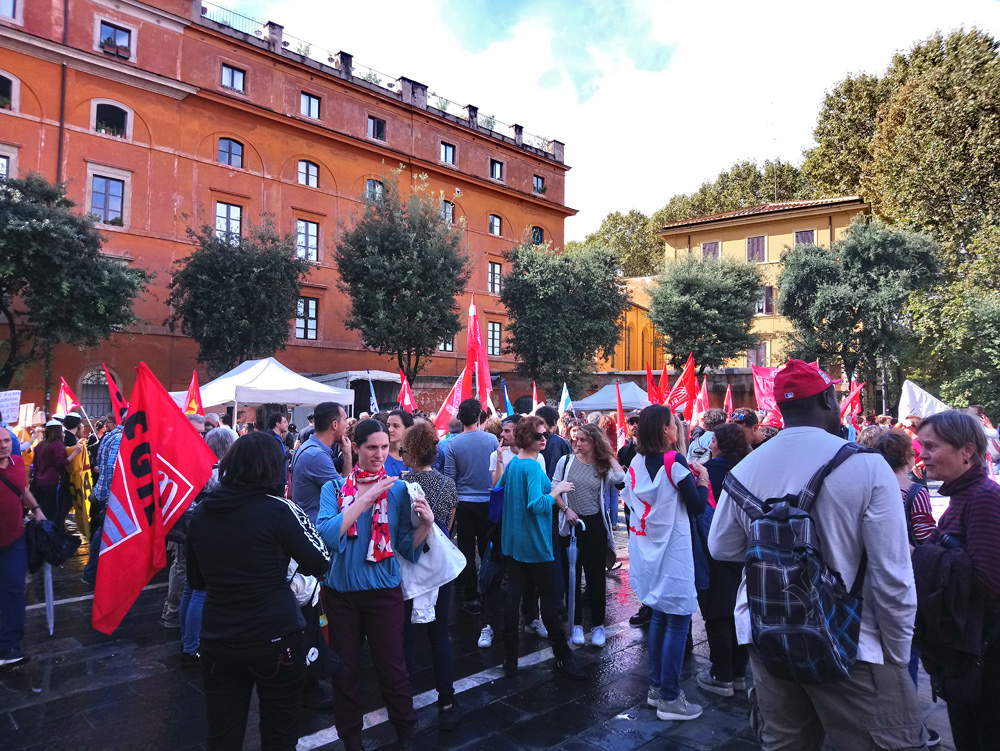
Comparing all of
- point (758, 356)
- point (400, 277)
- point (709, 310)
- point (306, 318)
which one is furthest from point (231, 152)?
point (758, 356)

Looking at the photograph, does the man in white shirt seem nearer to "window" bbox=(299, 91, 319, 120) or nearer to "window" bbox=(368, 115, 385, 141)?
"window" bbox=(299, 91, 319, 120)

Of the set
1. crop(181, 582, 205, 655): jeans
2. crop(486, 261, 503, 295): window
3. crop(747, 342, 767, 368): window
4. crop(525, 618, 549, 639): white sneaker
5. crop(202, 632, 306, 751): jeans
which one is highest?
crop(486, 261, 503, 295): window

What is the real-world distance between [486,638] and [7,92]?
2543 cm

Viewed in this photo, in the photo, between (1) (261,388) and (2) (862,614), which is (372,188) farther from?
(2) (862,614)

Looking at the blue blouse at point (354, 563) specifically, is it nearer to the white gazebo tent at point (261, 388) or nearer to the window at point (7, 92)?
the white gazebo tent at point (261, 388)

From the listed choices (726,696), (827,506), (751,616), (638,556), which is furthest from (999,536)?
(726,696)

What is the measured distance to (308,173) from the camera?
2984cm

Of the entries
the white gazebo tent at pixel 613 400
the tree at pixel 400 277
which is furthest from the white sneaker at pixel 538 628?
the tree at pixel 400 277

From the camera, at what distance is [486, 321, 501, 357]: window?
35.6 meters

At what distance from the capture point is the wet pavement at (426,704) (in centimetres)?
395

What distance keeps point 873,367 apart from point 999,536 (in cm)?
3064

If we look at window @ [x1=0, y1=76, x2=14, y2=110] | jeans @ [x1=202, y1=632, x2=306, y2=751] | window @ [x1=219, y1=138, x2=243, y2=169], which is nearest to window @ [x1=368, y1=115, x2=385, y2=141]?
window @ [x1=219, y1=138, x2=243, y2=169]

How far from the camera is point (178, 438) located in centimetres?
475

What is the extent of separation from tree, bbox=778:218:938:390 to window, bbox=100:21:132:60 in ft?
90.5
